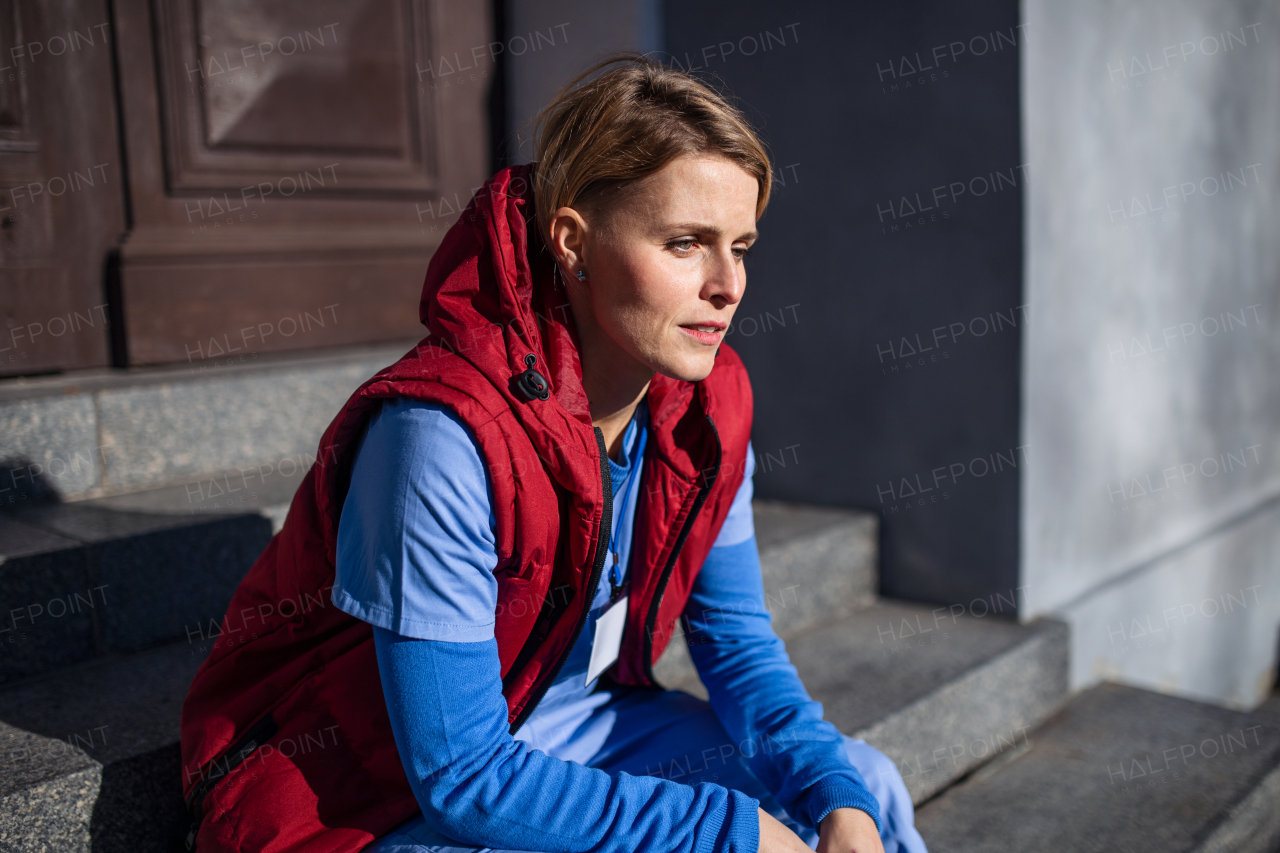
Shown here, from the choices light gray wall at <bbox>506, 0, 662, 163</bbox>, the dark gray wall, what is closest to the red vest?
the dark gray wall

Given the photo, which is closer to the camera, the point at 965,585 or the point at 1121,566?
the point at 965,585

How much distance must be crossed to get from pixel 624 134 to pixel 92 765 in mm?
1340

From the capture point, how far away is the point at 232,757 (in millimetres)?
1459

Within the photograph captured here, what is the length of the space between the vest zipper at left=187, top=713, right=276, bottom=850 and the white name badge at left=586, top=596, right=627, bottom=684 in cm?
53

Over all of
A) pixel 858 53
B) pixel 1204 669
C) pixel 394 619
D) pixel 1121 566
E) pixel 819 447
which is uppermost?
pixel 858 53

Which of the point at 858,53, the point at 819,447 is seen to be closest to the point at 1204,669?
the point at 819,447

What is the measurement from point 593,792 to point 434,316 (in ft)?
2.31

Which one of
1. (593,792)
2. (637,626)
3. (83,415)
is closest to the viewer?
(593,792)

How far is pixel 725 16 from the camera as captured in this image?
3.51 m

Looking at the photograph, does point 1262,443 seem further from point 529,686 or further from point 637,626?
point 529,686

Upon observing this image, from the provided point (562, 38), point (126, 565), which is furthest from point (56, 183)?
point (562, 38)

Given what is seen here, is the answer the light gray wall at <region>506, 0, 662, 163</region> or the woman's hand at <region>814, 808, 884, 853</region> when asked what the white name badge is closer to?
the woman's hand at <region>814, 808, 884, 853</region>

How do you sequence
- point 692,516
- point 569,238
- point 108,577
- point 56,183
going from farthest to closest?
point 56,183
point 108,577
point 692,516
point 569,238

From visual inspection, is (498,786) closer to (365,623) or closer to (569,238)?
(365,623)
